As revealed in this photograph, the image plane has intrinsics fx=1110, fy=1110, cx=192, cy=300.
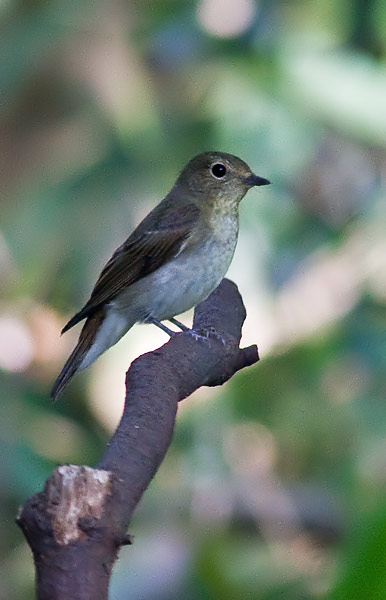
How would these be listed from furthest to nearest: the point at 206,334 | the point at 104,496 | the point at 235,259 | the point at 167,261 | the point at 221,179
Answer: the point at 235,259 → the point at 221,179 → the point at 167,261 → the point at 206,334 → the point at 104,496

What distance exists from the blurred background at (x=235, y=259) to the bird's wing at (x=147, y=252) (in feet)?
1.83

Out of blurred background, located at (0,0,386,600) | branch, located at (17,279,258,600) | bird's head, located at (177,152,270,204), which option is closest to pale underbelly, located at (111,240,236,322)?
bird's head, located at (177,152,270,204)

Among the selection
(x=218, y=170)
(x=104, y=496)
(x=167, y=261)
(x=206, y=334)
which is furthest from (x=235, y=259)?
(x=104, y=496)

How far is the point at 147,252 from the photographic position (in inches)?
146

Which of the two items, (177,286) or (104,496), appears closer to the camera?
(104,496)

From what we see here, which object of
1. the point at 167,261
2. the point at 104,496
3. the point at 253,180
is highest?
the point at 253,180

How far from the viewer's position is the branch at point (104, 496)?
125 cm

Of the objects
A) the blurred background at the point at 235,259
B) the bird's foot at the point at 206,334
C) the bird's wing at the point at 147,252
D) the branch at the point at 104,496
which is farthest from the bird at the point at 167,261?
the branch at the point at 104,496

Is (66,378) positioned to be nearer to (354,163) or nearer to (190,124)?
(190,124)

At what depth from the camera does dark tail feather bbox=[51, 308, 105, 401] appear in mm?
3547

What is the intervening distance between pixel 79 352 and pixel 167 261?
1.37 feet

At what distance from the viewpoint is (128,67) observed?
5.04 metres

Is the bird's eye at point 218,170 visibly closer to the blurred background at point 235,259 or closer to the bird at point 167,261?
the bird at point 167,261

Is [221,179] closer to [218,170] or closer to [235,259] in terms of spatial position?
[218,170]
